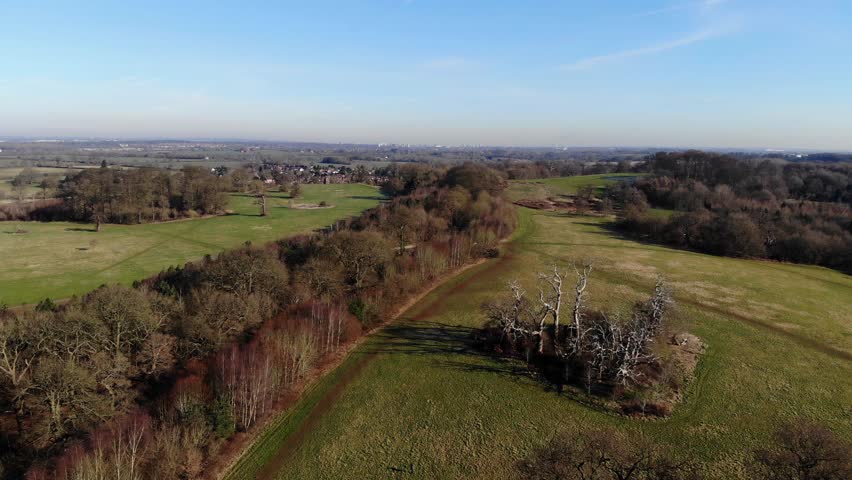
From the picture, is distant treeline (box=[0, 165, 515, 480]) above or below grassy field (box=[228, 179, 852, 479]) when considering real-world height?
above

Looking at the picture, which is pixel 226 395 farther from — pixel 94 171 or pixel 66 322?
pixel 94 171

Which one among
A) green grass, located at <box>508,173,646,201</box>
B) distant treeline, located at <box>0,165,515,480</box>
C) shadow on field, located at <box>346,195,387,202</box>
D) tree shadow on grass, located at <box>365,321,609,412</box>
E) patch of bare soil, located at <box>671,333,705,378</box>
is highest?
green grass, located at <box>508,173,646,201</box>

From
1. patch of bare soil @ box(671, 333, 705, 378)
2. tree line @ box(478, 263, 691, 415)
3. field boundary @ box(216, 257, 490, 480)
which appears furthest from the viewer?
patch of bare soil @ box(671, 333, 705, 378)

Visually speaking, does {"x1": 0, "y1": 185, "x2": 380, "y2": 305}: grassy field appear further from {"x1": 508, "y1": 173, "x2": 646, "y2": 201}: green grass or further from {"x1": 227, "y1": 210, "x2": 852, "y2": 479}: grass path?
{"x1": 508, "y1": 173, "x2": 646, "y2": 201}: green grass

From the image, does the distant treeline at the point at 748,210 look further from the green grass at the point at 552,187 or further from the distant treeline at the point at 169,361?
the distant treeline at the point at 169,361

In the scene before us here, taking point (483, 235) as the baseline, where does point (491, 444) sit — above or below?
below

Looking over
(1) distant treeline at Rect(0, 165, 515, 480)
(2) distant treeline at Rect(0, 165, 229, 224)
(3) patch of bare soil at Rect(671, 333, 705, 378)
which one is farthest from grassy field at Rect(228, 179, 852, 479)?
(2) distant treeline at Rect(0, 165, 229, 224)

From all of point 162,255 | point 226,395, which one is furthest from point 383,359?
point 162,255
